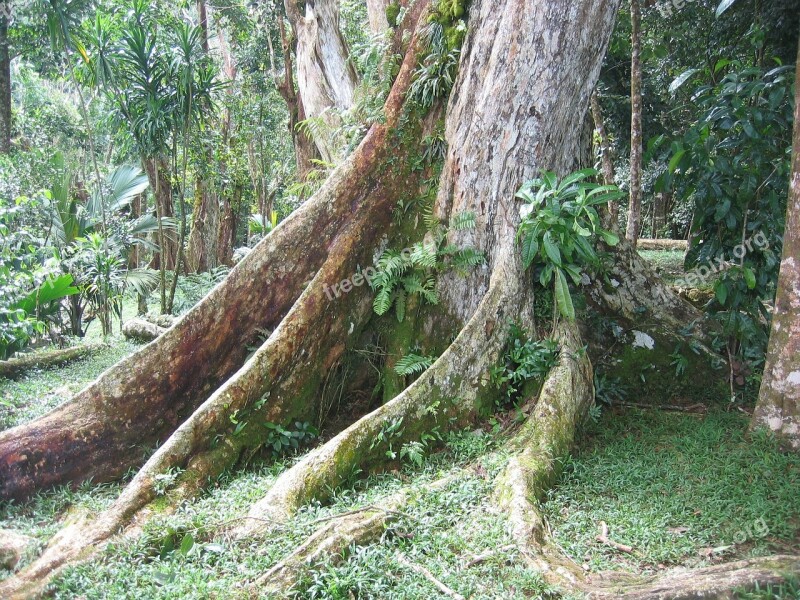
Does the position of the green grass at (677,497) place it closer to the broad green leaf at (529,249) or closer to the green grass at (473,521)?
the green grass at (473,521)

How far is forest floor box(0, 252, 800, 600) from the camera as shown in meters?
3.03

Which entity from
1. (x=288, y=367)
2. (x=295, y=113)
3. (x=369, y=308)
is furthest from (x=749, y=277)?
(x=295, y=113)

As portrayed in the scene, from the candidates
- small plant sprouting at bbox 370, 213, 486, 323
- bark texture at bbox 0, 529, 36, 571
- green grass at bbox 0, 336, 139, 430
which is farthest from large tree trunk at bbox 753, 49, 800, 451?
green grass at bbox 0, 336, 139, 430

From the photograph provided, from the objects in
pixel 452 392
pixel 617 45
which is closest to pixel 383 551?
pixel 452 392

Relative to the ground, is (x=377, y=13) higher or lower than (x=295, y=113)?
higher

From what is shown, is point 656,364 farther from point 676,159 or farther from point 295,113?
point 295,113

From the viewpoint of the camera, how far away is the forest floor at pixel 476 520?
3025mm

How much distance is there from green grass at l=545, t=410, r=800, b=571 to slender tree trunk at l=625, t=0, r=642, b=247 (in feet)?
12.7

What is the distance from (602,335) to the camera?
578 cm

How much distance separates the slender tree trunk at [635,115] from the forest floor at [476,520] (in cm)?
419

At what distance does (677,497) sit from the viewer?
386 centimetres

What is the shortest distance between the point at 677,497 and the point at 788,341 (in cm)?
129

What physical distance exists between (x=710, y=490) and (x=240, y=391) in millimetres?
3188

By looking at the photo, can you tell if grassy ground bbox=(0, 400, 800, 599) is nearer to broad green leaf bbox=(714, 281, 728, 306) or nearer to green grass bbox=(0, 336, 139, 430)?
broad green leaf bbox=(714, 281, 728, 306)
